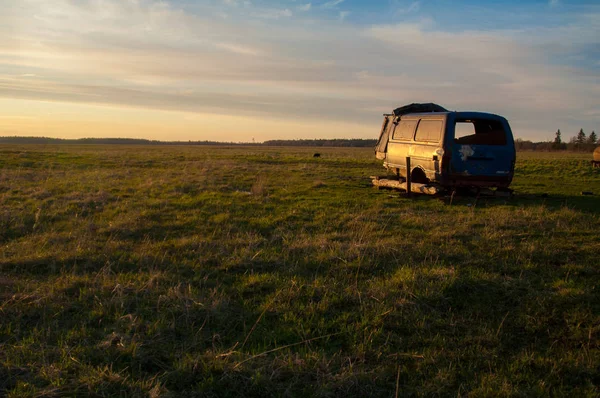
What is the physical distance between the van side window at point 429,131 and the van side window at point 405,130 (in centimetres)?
42

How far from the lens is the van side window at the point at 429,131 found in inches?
445

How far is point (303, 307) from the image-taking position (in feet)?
15.9

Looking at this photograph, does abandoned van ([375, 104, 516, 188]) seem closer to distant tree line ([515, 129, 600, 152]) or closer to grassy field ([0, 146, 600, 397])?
grassy field ([0, 146, 600, 397])

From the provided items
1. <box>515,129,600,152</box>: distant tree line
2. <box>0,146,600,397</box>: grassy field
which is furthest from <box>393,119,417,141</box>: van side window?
<box>515,129,600,152</box>: distant tree line

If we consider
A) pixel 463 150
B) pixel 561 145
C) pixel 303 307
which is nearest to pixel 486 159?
pixel 463 150

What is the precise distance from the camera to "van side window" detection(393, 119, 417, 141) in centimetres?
1296

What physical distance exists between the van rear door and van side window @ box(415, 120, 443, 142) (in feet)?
1.43

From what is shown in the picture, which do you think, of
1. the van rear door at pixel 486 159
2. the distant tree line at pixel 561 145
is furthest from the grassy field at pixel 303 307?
the distant tree line at pixel 561 145

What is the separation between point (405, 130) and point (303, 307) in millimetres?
9795

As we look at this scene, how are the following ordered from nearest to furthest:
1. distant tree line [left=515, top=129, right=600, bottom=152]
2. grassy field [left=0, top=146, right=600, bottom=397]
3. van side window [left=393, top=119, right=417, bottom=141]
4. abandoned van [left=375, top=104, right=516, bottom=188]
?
grassy field [left=0, top=146, right=600, bottom=397] → abandoned van [left=375, top=104, right=516, bottom=188] → van side window [left=393, top=119, right=417, bottom=141] → distant tree line [left=515, top=129, right=600, bottom=152]

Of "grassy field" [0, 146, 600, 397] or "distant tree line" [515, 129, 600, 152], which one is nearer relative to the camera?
"grassy field" [0, 146, 600, 397]

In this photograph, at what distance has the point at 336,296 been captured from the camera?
511 cm

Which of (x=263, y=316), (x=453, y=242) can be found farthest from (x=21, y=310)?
(x=453, y=242)

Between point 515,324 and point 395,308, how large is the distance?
1.25m
